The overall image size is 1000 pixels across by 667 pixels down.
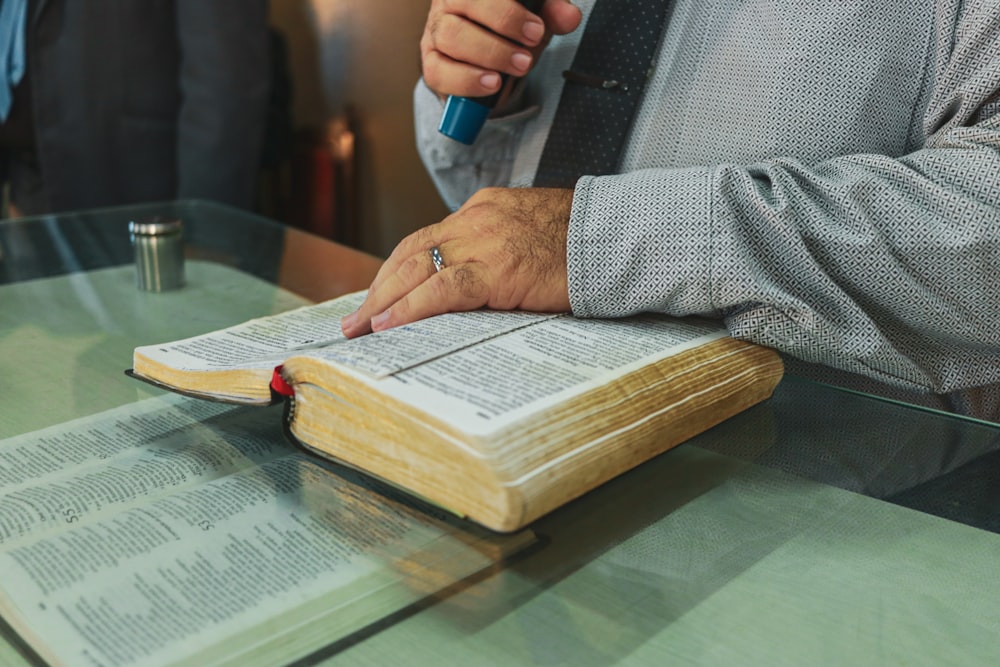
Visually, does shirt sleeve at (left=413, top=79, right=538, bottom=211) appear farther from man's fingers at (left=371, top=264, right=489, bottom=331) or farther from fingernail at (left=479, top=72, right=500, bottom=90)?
man's fingers at (left=371, top=264, right=489, bottom=331)

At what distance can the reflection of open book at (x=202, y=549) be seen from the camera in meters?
0.44

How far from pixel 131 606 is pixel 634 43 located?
27.8 inches

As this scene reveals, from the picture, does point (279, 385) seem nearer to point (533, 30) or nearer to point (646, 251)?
point (646, 251)

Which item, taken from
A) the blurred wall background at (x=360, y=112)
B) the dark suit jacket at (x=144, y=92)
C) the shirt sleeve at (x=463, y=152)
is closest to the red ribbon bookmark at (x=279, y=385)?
the shirt sleeve at (x=463, y=152)

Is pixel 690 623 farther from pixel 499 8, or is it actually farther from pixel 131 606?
pixel 499 8

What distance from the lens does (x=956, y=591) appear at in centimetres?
49

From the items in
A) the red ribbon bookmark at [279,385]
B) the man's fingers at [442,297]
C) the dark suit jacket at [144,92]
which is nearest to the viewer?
the red ribbon bookmark at [279,385]

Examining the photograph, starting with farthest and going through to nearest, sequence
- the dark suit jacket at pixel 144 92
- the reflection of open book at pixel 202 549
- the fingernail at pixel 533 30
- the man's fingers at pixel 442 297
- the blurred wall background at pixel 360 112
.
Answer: the blurred wall background at pixel 360 112, the dark suit jacket at pixel 144 92, the fingernail at pixel 533 30, the man's fingers at pixel 442 297, the reflection of open book at pixel 202 549

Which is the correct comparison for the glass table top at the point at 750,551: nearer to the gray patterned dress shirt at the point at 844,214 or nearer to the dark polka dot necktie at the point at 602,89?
the gray patterned dress shirt at the point at 844,214

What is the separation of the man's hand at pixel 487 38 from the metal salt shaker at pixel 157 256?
351mm

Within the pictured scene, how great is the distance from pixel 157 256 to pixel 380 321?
0.44m

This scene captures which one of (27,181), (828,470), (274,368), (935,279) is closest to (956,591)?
(828,470)

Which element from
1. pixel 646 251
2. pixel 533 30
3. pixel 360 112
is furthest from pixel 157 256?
pixel 360 112

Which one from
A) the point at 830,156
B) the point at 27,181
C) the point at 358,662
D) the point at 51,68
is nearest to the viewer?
the point at 358,662
